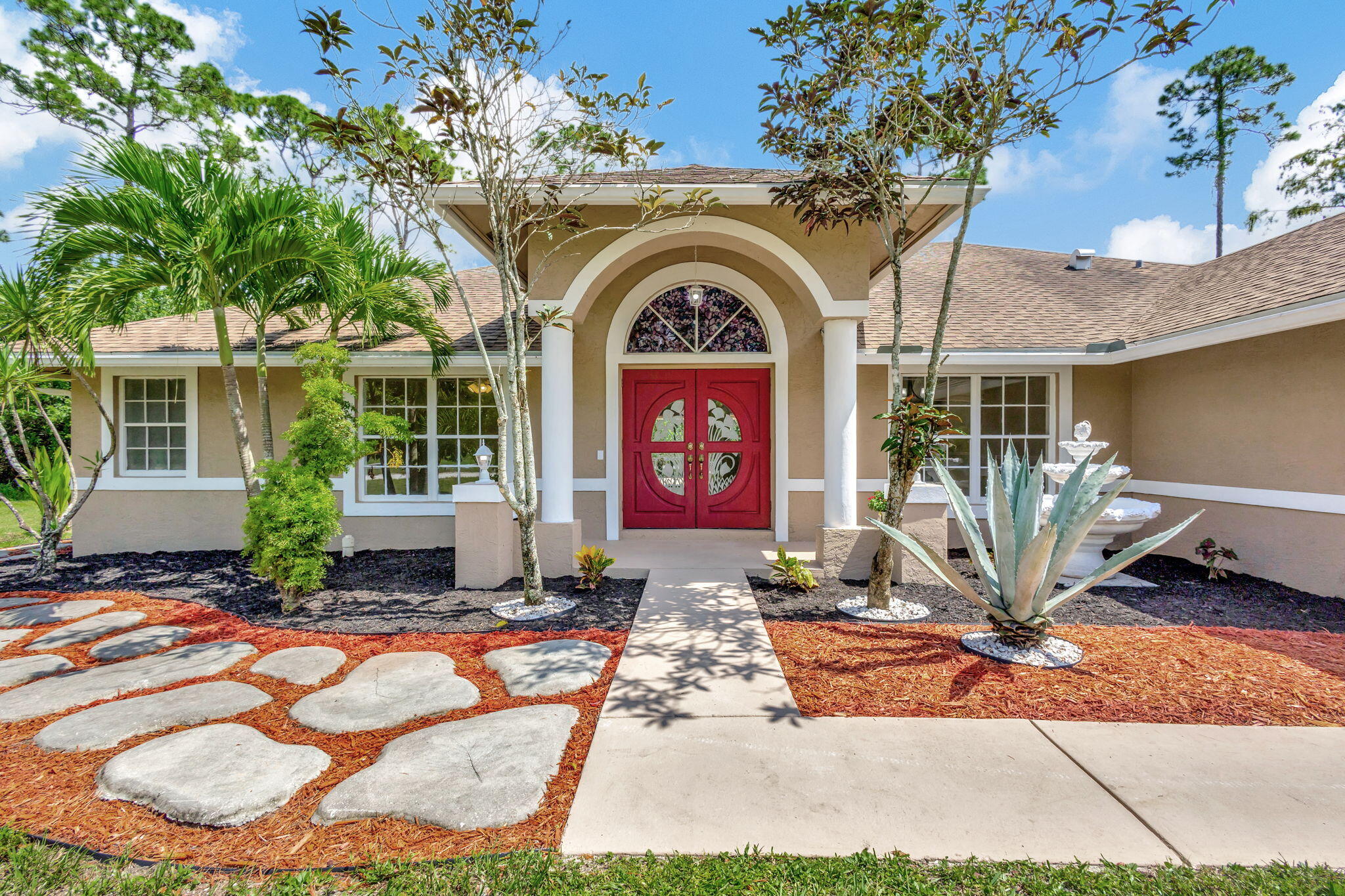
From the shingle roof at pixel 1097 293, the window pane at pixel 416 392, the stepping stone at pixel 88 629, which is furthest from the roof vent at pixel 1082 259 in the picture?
the stepping stone at pixel 88 629

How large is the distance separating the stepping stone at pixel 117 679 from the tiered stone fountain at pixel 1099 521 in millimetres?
8081

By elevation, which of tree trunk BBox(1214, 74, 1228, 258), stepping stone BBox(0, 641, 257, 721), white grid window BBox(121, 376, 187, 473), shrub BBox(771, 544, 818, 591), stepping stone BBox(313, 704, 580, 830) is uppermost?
tree trunk BBox(1214, 74, 1228, 258)

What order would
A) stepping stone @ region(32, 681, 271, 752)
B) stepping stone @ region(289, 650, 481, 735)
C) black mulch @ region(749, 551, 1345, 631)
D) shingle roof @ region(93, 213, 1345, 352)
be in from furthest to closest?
shingle roof @ region(93, 213, 1345, 352) → black mulch @ region(749, 551, 1345, 631) → stepping stone @ region(289, 650, 481, 735) → stepping stone @ region(32, 681, 271, 752)

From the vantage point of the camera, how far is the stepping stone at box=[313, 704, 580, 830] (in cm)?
263

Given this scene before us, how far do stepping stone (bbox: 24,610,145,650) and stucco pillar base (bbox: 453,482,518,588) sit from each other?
2944mm

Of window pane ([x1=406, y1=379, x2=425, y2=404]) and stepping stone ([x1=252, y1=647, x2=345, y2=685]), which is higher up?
window pane ([x1=406, y1=379, x2=425, y2=404])

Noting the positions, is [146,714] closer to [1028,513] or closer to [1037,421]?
[1028,513]

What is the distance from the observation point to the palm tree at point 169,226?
5887mm

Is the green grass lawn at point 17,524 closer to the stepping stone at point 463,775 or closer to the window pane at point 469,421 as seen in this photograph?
the window pane at point 469,421

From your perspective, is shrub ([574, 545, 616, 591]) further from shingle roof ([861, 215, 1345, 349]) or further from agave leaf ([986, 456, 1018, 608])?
shingle roof ([861, 215, 1345, 349])

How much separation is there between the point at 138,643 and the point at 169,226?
3955 millimetres

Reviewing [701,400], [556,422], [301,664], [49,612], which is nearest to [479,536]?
[556,422]

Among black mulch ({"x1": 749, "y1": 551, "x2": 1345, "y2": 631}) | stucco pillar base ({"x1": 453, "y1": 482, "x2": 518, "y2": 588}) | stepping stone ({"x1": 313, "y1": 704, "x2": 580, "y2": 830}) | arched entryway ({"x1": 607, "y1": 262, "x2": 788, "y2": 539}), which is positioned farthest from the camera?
arched entryway ({"x1": 607, "y1": 262, "x2": 788, "y2": 539})

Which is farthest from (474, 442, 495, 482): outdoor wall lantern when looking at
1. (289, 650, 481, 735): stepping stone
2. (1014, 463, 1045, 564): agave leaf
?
(1014, 463, 1045, 564): agave leaf
